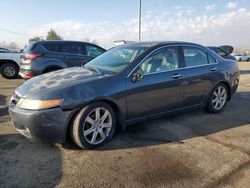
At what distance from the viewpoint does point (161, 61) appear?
4.66m

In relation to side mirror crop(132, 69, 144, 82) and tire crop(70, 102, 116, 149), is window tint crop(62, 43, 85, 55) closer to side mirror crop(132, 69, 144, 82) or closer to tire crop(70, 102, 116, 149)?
side mirror crop(132, 69, 144, 82)

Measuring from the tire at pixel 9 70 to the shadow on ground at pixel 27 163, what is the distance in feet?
27.3

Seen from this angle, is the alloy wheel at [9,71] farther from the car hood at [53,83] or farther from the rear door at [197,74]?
the rear door at [197,74]

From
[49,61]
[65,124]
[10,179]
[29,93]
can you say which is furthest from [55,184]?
[49,61]

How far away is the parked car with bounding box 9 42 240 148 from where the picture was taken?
3.60m

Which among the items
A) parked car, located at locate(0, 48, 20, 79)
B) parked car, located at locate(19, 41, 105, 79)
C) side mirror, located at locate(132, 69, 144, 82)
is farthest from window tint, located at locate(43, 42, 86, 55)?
side mirror, located at locate(132, 69, 144, 82)

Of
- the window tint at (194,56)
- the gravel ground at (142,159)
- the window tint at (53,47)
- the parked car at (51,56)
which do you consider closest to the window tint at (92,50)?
the parked car at (51,56)

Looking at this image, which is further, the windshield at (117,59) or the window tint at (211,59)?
the window tint at (211,59)

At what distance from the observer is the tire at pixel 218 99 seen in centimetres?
562

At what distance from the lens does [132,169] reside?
3.33 meters

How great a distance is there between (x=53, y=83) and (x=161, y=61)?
6.09 feet

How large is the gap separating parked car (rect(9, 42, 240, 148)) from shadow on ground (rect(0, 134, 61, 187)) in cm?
27

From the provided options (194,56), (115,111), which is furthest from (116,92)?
(194,56)

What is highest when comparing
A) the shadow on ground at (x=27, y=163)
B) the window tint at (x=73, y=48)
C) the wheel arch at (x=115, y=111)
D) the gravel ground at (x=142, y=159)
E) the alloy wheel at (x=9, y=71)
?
the window tint at (x=73, y=48)
